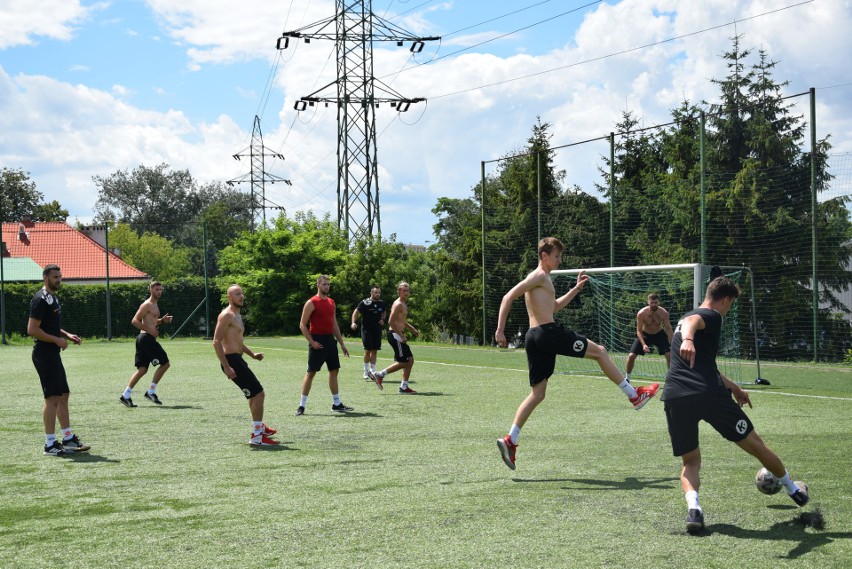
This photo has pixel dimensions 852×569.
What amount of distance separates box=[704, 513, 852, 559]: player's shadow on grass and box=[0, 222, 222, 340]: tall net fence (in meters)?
36.2

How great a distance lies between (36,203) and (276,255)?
4271 centimetres

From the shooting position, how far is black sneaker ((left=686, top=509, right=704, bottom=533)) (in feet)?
19.8

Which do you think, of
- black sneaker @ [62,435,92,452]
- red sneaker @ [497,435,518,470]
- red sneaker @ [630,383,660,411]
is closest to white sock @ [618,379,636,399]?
red sneaker @ [630,383,660,411]

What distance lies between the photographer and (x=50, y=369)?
32.4ft

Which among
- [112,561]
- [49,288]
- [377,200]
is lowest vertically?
[112,561]

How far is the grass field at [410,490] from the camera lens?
18.9 feet

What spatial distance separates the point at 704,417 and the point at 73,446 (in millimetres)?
6823

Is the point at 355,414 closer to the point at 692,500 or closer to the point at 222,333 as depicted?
the point at 222,333

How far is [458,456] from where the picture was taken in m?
9.34

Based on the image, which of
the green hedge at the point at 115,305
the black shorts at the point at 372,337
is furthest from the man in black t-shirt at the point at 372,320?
the green hedge at the point at 115,305

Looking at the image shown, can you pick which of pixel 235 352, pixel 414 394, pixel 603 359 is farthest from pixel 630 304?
pixel 603 359

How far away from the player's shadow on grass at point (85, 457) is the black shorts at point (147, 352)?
18.3 ft

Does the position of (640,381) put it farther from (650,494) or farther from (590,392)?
(650,494)

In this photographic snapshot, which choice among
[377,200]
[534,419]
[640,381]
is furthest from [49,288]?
[377,200]
